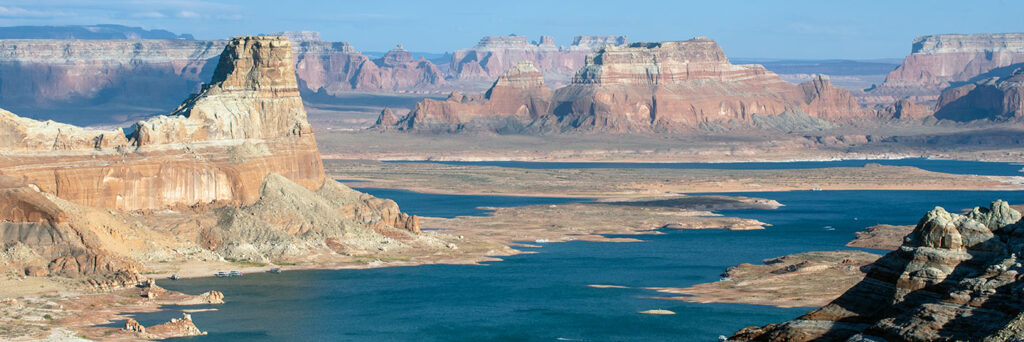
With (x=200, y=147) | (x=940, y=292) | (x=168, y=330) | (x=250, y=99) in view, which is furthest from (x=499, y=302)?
(x=940, y=292)

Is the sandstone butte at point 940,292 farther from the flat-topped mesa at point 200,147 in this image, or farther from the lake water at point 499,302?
the flat-topped mesa at point 200,147

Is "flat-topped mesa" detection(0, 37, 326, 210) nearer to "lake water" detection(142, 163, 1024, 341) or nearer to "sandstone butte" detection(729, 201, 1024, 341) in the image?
"lake water" detection(142, 163, 1024, 341)

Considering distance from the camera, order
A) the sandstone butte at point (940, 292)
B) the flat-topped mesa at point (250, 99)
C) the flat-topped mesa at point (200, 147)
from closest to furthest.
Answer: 1. the sandstone butte at point (940, 292)
2. the flat-topped mesa at point (200, 147)
3. the flat-topped mesa at point (250, 99)

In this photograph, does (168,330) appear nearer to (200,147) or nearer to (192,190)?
(192,190)

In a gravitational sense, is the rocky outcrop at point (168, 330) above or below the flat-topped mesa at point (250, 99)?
below

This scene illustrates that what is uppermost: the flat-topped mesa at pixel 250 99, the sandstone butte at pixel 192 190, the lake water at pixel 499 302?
the flat-topped mesa at pixel 250 99

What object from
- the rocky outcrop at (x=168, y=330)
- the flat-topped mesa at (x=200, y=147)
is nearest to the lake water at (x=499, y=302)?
the rocky outcrop at (x=168, y=330)
